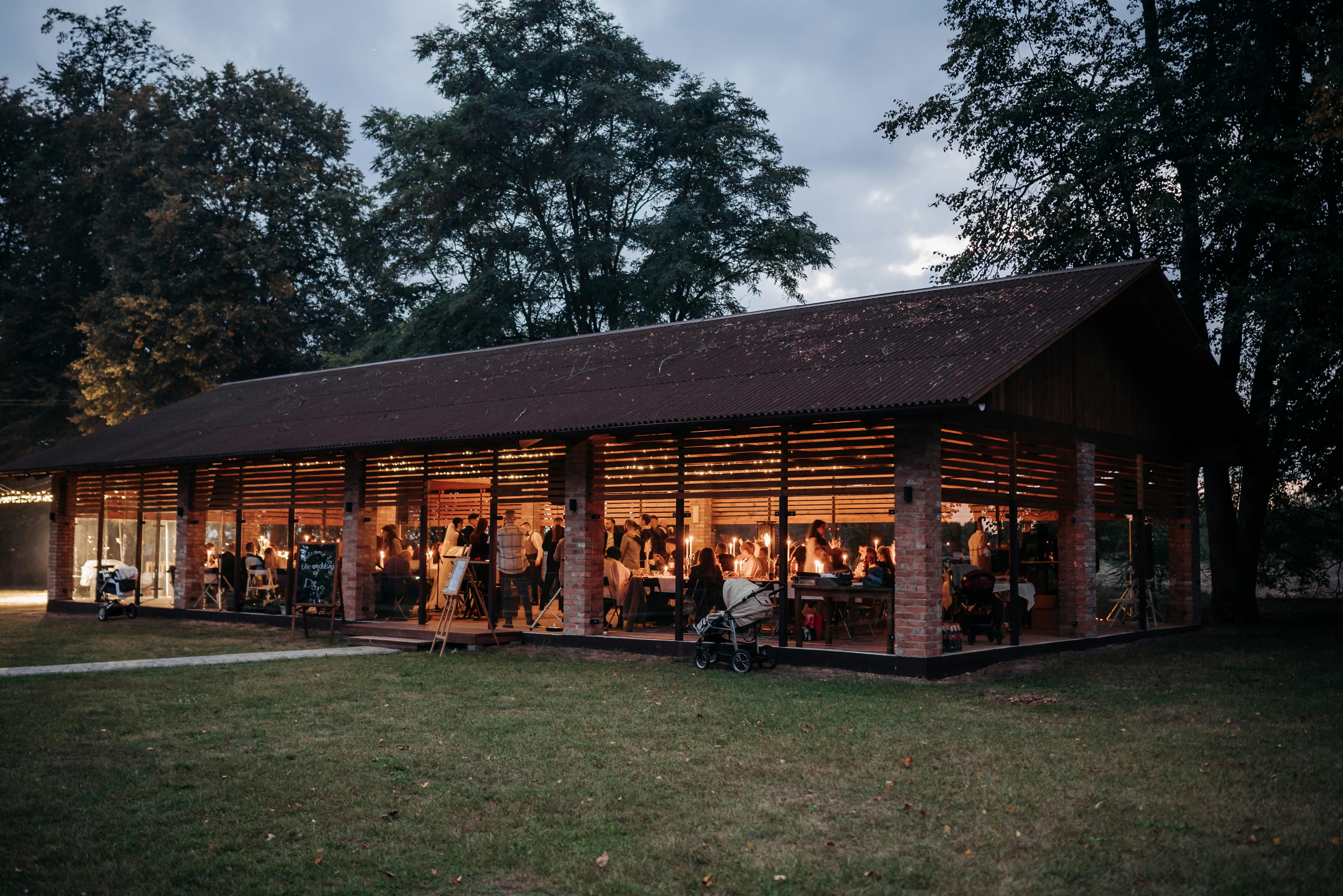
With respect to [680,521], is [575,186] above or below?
above

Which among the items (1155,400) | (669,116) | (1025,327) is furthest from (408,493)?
(669,116)

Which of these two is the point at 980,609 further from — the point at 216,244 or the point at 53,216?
the point at 53,216

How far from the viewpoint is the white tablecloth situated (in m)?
14.9

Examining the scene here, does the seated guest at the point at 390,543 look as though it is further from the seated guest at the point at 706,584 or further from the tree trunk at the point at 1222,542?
the tree trunk at the point at 1222,542

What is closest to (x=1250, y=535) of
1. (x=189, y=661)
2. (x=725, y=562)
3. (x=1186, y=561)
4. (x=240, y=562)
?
(x=1186, y=561)

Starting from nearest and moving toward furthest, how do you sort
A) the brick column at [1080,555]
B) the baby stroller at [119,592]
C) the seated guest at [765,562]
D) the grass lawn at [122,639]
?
1. the grass lawn at [122,639]
2. the brick column at [1080,555]
3. the seated guest at [765,562]
4. the baby stroller at [119,592]

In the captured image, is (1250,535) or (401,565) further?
(1250,535)

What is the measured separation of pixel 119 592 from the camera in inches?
812

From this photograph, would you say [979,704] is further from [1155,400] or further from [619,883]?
[1155,400]

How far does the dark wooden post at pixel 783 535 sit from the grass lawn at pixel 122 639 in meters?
6.86

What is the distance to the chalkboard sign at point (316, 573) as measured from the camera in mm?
17719

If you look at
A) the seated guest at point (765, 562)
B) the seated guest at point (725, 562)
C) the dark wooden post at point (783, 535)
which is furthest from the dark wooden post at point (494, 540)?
the dark wooden post at point (783, 535)

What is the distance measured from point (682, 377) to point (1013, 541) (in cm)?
507

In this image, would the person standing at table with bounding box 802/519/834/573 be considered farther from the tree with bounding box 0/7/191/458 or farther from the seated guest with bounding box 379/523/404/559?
the tree with bounding box 0/7/191/458
